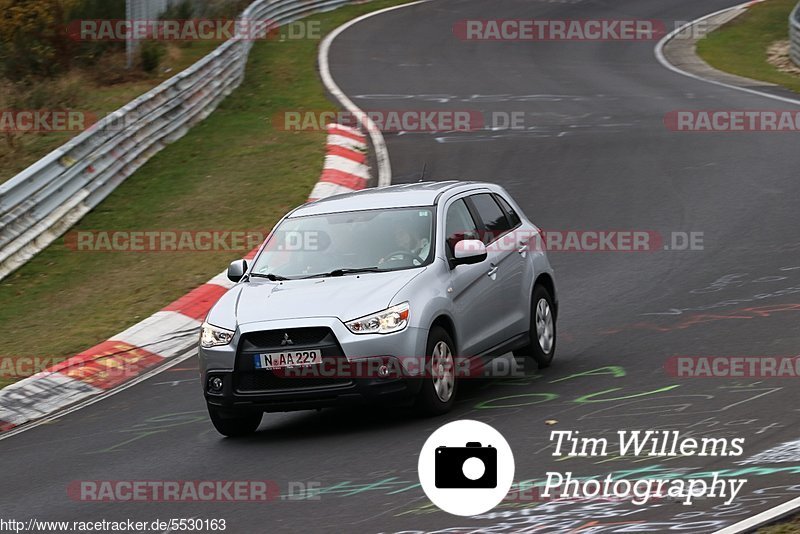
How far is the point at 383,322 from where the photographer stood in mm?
8742

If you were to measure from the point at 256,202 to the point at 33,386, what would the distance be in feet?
22.9

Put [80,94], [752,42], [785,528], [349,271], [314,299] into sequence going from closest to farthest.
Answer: [785,528]
[314,299]
[349,271]
[80,94]
[752,42]

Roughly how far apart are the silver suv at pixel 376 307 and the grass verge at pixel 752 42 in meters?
16.7

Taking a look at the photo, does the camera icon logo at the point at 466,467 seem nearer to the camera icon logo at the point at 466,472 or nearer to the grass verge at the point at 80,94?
the camera icon logo at the point at 466,472

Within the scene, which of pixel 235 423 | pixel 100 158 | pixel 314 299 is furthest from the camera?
pixel 100 158

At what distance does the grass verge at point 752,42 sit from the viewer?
28.6 meters

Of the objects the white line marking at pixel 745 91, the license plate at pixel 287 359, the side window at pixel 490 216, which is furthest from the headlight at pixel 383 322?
the white line marking at pixel 745 91

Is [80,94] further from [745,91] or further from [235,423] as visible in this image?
[235,423]

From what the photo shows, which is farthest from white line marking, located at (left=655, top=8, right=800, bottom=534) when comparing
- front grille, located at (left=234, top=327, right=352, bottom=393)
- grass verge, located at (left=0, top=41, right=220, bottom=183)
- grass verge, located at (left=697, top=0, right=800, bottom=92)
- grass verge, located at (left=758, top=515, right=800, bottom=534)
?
grass verge, located at (left=0, top=41, right=220, bottom=183)

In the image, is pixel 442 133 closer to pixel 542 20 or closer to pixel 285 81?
pixel 285 81

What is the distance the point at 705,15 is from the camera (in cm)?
3888

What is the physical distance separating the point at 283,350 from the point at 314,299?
0.44 metres

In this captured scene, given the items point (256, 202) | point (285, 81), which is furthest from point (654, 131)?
point (285, 81)

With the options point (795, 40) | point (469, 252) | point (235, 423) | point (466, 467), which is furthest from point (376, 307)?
point (795, 40)
